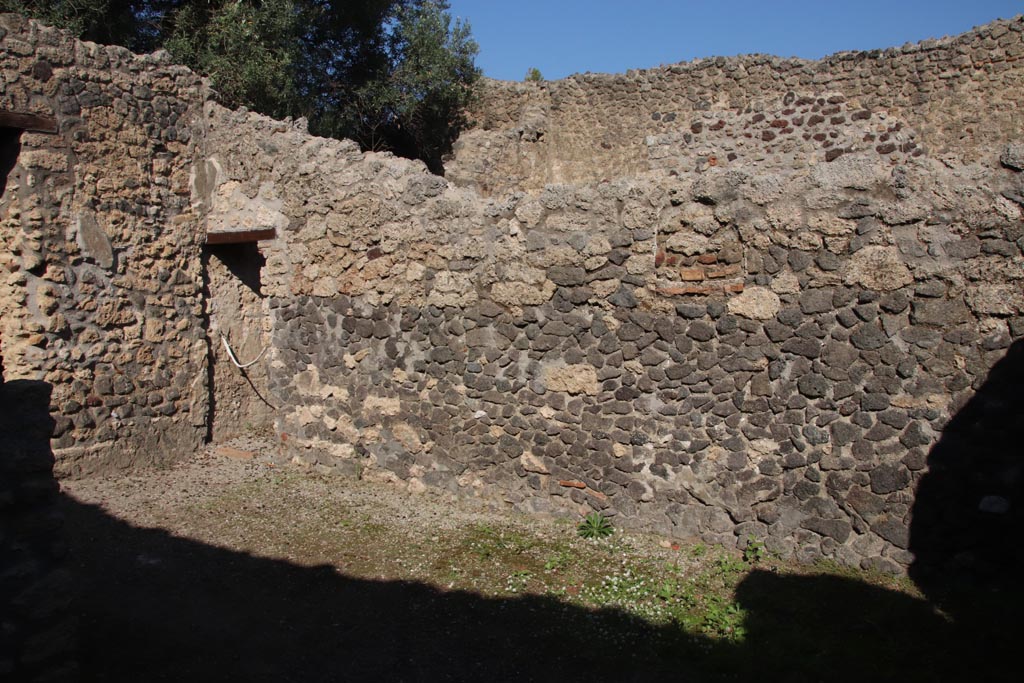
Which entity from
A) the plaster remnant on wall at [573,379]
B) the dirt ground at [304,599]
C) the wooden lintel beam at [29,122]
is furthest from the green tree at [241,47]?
the plaster remnant on wall at [573,379]

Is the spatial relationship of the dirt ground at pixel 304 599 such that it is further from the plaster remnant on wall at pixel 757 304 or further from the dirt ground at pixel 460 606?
the plaster remnant on wall at pixel 757 304

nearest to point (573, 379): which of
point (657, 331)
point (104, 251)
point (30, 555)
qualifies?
point (657, 331)

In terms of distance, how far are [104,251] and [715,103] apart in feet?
31.5

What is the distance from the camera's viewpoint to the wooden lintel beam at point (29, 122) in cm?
661

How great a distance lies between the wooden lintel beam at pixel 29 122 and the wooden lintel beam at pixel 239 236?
5.58 ft

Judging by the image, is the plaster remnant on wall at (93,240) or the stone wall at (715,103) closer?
the plaster remnant on wall at (93,240)

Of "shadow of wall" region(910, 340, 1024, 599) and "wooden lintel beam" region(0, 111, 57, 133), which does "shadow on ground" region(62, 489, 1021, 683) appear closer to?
"shadow of wall" region(910, 340, 1024, 599)

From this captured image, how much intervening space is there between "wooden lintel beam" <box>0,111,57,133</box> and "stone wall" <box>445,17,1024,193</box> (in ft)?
19.5

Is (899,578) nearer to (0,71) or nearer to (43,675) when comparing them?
(43,675)

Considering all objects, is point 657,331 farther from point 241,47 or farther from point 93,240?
point 241,47

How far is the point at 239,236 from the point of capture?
7895 millimetres

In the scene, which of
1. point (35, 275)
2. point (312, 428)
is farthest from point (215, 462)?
point (35, 275)

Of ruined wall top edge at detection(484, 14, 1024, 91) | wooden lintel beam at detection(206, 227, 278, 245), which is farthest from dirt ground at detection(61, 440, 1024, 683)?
ruined wall top edge at detection(484, 14, 1024, 91)

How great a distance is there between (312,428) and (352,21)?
8380mm
